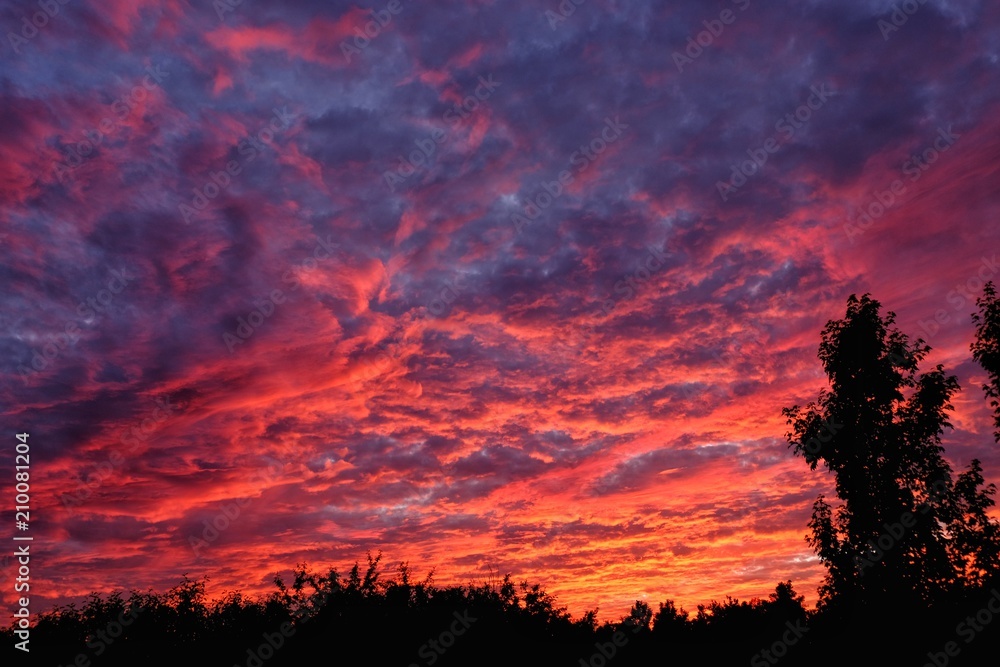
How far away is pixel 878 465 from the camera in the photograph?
28125mm

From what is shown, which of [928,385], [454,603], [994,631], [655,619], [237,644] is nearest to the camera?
[994,631]

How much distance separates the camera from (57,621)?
65250 mm

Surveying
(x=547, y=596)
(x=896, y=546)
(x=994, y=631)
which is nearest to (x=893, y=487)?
(x=896, y=546)

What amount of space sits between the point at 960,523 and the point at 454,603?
1659 inches

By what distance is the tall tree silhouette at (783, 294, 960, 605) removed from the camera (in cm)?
2584

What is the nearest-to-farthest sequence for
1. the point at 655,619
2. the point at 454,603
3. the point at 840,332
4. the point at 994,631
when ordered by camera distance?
the point at 994,631 < the point at 840,332 < the point at 454,603 < the point at 655,619

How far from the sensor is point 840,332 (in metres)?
30.2

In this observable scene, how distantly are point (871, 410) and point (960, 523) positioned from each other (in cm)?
594

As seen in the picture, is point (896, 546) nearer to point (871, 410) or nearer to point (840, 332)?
point (871, 410)

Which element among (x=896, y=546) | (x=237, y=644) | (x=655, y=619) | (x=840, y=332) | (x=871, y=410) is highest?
(x=840, y=332)

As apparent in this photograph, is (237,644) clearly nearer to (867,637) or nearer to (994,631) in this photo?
(867,637)

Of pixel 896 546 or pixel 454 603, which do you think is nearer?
pixel 896 546

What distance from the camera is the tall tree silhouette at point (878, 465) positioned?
25.8 m

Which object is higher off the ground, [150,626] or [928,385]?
[928,385]
